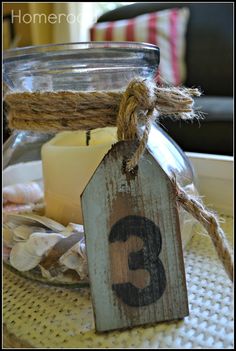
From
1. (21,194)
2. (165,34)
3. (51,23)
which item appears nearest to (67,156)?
(21,194)

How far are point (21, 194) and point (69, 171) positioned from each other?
0.13m

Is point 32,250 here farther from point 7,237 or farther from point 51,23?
point 51,23

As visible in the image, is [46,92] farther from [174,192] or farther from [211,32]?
[211,32]

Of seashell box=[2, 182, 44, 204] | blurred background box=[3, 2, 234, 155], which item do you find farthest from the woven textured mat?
blurred background box=[3, 2, 234, 155]

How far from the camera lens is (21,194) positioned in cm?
53

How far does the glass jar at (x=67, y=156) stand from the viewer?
38cm

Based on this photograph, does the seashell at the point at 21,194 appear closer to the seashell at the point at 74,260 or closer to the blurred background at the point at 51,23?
the seashell at the point at 74,260

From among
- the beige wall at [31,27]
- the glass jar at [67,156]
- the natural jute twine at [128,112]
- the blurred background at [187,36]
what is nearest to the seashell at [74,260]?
the glass jar at [67,156]

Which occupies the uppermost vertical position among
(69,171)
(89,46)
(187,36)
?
(187,36)

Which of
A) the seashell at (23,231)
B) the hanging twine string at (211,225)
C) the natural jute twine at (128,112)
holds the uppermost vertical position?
the natural jute twine at (128,112)

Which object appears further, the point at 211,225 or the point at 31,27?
the point at 31,27

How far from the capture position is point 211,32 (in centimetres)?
149

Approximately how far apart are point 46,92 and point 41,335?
196mm

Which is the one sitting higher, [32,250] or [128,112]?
[128,112]
